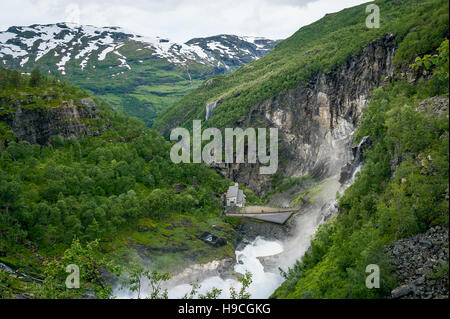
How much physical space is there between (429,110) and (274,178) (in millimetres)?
86058

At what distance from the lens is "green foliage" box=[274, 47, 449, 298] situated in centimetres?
3039

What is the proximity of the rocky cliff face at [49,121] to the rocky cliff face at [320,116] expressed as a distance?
182ft

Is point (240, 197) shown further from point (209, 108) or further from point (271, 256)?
point (209, 108)

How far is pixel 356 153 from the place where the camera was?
65.8 meters

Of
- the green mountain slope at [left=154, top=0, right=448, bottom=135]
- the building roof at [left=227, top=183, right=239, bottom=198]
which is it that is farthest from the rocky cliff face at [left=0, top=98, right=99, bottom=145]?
the green mountain slope at [left=154, top=0, right=448, bottom=135]

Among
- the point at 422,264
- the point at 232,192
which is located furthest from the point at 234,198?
the point at 422,264

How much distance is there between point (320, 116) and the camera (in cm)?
11750

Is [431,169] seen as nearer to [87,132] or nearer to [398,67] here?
[398,67]

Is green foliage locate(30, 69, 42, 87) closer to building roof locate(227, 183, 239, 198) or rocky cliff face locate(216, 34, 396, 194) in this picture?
building roof locate(227, 183, 239, 198)

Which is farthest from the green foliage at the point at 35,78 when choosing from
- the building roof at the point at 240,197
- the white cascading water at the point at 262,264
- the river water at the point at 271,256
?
the river water at the point at 271,256

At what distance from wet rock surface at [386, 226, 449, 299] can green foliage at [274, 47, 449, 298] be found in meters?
0.71

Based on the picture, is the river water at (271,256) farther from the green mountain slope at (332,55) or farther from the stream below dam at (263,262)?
the green mountain slope at (332,55)
